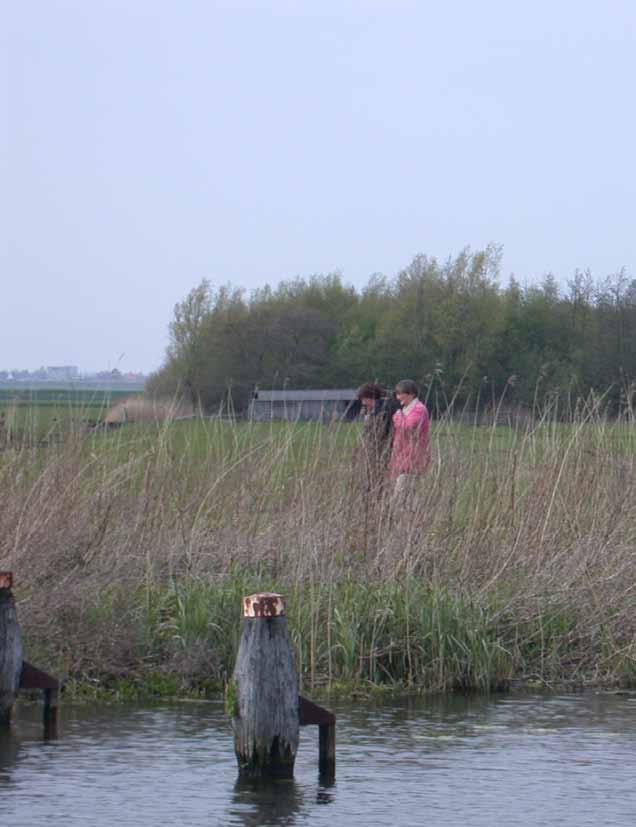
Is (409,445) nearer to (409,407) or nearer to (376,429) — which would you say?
(376,429)

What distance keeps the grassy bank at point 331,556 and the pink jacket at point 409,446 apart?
5.1 inches

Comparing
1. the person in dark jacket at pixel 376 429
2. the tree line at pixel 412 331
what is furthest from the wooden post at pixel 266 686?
the tree line at pixel 412 331

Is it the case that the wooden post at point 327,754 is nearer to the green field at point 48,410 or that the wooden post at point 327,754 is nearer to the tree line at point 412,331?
the green field at point 48,410

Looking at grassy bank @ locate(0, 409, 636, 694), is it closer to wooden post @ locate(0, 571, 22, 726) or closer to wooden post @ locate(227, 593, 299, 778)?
wooden post @ locate(0, 571, 22, 726)

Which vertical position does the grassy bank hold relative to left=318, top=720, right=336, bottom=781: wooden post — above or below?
above

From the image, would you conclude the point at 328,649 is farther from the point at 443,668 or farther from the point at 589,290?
the point at 589,290

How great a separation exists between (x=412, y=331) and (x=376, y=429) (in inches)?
1590

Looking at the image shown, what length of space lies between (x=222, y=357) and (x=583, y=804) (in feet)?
120

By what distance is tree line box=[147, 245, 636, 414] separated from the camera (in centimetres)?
4256

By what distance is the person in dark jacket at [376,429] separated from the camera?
11.4m

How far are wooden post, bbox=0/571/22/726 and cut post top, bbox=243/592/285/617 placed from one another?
175cm

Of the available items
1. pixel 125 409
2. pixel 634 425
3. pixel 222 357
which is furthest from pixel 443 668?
pixel 222 357

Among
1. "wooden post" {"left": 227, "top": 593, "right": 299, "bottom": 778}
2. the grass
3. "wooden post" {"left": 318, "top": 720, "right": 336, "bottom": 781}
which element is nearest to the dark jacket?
the grass

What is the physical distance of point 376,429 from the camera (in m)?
11.8
